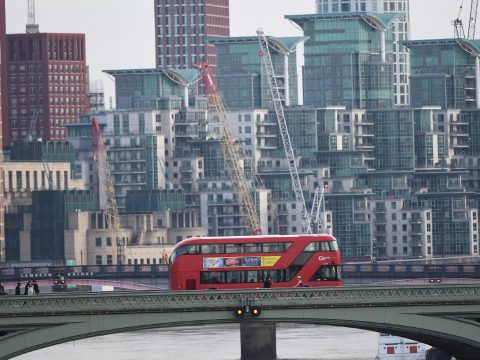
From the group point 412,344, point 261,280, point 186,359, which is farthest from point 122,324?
point 186,359

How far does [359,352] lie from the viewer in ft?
609

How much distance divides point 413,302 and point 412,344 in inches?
1868

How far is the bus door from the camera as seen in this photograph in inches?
5674

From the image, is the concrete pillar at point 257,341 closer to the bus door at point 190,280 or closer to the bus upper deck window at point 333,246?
the bus upper deck window at point 333,246

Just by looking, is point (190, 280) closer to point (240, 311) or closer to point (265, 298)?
point (265, 298)

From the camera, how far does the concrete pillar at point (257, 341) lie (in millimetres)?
172250

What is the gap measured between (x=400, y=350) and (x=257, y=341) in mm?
12638

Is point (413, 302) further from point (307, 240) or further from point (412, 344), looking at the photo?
point (412, 344)

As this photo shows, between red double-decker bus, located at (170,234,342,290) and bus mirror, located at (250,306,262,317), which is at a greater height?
red double-decker bus, located at (170,234,342,290)

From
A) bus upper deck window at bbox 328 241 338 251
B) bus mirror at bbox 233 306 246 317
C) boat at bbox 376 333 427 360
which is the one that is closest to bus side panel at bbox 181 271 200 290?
bus upper deck window at bbox 328 241 338 251

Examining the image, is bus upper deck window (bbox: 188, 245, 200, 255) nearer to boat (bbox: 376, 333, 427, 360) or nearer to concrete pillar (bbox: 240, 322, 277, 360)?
boat (bbox: 376, 333, 427, 360)

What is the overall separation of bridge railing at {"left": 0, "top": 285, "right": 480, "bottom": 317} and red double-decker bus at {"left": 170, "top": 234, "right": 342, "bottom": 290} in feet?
79.4

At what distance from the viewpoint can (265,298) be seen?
119000 mm

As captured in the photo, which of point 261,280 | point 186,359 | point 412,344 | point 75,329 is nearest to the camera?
point 75,329
